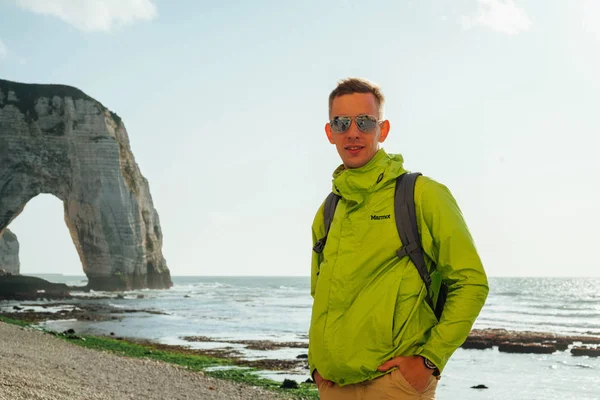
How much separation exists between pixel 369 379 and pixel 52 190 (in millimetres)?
50335

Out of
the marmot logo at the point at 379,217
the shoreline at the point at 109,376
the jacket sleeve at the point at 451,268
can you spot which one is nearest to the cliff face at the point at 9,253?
the shoreline at the point at 109,376

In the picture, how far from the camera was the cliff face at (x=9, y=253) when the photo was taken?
2694 inches

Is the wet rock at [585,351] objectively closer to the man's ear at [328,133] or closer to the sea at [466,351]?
the sea at [466,351]

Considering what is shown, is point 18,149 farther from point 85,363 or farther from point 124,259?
point 85,363

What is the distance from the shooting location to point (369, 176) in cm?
229

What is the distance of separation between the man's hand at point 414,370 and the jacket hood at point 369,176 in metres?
0.57

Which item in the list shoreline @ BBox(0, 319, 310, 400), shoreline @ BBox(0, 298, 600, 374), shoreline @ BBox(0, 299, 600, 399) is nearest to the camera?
shoreline @ BBox(0, 319, 310, 400)

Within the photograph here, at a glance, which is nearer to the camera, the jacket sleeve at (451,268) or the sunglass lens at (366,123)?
the jacket sleeve at (451,268)

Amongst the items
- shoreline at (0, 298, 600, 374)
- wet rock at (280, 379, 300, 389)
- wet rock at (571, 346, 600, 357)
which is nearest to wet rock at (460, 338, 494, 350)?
shoreline at (0, 298, 600, 374)

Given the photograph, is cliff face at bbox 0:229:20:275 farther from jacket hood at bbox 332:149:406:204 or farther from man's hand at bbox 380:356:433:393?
man's hand at bbox 380:356:433:393

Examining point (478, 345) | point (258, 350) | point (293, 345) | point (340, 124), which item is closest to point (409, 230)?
point (340, 124)

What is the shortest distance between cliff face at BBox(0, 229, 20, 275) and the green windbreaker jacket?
235 feet

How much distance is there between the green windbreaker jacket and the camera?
7.03 ft

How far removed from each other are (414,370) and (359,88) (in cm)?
103
